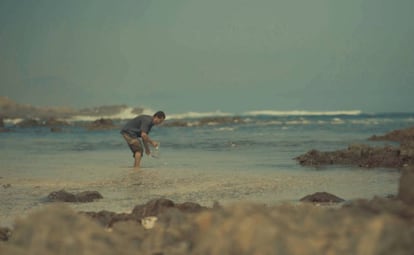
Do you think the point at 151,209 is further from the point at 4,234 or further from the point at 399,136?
the point at 399,136

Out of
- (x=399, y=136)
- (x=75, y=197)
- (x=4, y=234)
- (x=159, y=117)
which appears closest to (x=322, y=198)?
(x=75, y=197)

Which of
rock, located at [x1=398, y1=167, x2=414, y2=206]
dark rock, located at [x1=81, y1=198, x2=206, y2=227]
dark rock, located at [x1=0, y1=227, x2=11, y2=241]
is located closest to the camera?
rock, located at [x1=398, y1=167, x2=414, y2=206]

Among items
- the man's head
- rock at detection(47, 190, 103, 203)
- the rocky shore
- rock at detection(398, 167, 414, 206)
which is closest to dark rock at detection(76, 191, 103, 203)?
rock at detection(47, 190, 103, 203)

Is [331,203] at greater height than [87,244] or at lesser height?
lesser

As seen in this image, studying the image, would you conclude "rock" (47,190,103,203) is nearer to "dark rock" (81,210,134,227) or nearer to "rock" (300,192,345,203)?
"dark rock" (81,210,134,227)

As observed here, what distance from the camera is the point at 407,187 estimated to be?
6816mm

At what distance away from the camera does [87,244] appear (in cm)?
487

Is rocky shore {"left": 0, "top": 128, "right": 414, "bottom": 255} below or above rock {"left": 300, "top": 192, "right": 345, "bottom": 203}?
above

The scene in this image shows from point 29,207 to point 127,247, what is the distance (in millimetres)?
7951

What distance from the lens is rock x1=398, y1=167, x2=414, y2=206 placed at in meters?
6.71

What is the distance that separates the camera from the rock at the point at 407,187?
6.71 meters

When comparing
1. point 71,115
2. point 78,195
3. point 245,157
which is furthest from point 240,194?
point 71,115

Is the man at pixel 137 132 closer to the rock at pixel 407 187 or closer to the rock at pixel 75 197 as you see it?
the rock at pixel 75 197

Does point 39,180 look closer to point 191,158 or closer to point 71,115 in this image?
point 191,158
